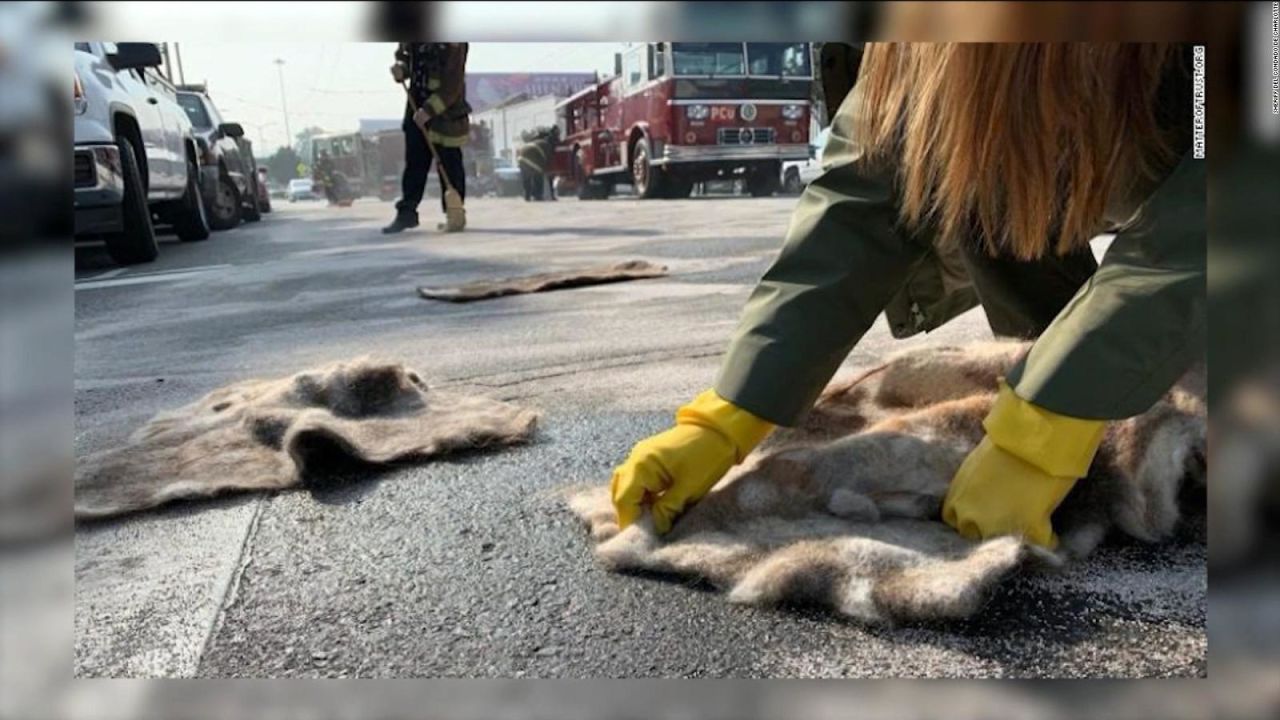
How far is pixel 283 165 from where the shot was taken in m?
0.97

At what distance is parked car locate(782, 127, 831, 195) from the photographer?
984mm

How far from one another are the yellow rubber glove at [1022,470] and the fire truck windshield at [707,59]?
39 centimetres

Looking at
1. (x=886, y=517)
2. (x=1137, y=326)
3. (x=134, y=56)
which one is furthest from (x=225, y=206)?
(x=1137, y=326)

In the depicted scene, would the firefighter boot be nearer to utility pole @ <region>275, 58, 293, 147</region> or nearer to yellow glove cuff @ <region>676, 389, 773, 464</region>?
utility pole @ <region>275, 58, 293, 147</region>

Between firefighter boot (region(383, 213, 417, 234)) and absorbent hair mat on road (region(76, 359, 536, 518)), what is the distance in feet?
0.70

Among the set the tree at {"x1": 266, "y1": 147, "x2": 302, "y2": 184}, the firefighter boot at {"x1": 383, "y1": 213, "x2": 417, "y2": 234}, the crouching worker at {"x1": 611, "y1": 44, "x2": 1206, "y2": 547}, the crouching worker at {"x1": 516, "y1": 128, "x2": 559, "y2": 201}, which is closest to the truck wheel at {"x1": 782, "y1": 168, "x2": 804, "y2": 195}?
the crouching worker at {"x1": 611, "y1": 44, "x2": 1206, "y2": 547}

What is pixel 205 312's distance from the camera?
1.06m

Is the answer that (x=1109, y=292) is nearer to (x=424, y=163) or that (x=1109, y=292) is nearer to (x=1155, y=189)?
(x=1155, y=189)

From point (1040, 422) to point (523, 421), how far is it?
0.64 m

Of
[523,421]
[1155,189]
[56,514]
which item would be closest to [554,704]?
[56,514]

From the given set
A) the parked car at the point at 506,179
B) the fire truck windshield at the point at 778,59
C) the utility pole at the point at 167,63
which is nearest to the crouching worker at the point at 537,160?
the parked car at the point at 506,179

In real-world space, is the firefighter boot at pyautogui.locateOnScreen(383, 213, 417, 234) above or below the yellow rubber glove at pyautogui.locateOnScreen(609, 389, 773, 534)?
above

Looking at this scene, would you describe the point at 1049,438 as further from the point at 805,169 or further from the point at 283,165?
the point at 283,165

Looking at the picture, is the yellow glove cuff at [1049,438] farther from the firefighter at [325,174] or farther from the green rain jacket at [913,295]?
the firefighter at [325,174]
